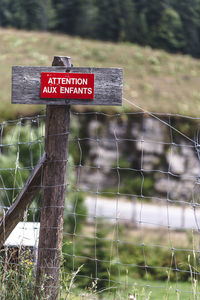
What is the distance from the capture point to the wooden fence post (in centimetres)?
293

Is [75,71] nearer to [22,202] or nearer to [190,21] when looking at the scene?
[22,202]

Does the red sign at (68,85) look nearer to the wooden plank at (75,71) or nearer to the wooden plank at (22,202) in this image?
the wooden plank at (75,71)

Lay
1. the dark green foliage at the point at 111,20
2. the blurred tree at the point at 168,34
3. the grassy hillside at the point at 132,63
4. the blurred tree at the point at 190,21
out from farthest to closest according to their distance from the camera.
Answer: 1. the dark green foliage at the point at 111,20
2. the blurred tree at the point at 168,34
3. the blurred tree at the point at 190,21
4. the grassy hillside at the point at 132,63

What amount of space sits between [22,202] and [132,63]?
29.3 meters

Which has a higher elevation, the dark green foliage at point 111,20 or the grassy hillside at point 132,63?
the dark green foliage at point 111,20

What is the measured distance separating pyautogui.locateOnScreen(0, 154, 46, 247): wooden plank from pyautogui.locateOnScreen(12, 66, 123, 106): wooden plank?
0.37 m

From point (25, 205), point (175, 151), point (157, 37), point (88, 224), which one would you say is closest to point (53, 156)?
point (25, 205)

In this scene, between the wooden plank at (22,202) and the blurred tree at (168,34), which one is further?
the blurred tree at (168,34)

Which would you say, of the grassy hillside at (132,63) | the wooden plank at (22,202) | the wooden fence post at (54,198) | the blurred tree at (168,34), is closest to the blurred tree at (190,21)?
the blurred tree at (168,34)

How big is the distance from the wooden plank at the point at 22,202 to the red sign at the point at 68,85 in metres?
0.39

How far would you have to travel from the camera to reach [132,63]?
31625mm

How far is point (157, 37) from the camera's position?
40.4 m

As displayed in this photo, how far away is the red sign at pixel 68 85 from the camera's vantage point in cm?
289

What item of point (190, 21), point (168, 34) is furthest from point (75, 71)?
point (168, 34)
